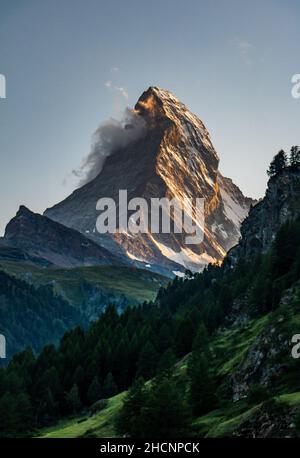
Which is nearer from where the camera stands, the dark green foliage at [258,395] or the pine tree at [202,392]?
the dark green foliage at [258,395]

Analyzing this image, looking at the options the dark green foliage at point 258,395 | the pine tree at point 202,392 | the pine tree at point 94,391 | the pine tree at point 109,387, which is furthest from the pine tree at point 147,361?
the dark green foliage at point 258,395

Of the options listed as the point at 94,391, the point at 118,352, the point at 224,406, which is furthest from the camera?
the point at 118,352

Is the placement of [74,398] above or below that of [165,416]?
above

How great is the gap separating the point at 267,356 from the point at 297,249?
4987cm

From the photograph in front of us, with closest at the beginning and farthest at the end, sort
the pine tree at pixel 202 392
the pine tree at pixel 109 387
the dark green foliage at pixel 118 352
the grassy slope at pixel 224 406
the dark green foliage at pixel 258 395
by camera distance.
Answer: the grassy slope at pixel 224 406 < the dark green foliage at pixel 258 395 < the pine tree at pixel 202 392 < the dark green foliage at pixel 118 352 < the pine tree at pixel 109 387

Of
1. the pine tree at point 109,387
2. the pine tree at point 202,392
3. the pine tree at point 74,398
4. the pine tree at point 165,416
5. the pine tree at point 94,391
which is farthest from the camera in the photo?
the pine tree at point 109,387

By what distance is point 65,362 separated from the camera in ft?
503

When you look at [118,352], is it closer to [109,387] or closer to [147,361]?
[109,387]

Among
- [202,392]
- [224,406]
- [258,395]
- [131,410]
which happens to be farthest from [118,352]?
[258,395]

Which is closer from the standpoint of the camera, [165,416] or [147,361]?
[165,416]

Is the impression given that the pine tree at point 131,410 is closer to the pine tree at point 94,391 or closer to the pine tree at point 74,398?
the pine tree at point 74,398

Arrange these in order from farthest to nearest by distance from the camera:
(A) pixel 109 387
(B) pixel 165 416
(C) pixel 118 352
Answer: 1. (C) pixel 118 352
2. (A) pixel 109 387
3. (B) pixel 165 416
